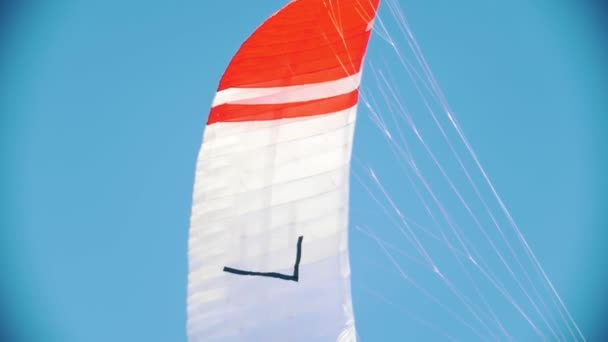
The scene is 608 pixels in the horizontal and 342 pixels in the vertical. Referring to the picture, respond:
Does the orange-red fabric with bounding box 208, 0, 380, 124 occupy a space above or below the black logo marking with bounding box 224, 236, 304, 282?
above

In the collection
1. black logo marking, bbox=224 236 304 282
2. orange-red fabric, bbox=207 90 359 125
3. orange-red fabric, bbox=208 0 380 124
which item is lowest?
black logo marking, bbox=224 236 304 282

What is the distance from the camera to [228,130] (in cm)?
518

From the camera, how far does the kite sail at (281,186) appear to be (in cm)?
512

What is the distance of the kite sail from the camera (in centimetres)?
512

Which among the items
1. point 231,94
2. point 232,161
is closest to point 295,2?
point 231,94

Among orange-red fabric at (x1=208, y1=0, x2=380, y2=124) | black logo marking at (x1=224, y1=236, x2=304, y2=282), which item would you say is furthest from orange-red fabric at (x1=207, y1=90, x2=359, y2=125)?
black logo marking at (x1=224, y1=236, x2=304, y2=282)

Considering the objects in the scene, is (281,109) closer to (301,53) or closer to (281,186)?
(301,53)

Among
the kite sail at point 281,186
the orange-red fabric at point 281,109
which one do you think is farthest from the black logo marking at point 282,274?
the orange-red fabric at point 281,109

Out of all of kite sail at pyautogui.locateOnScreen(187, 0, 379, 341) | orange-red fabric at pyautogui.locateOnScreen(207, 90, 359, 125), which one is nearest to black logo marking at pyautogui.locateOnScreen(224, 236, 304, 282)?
kite sail at pyautogui.locateOnScreen(187, 0, 379, 341)

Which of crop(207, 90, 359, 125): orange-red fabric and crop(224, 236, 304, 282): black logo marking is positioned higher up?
crop(207, 90, 359, 125): orange-red fabric

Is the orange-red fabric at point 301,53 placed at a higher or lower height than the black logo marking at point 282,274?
higher

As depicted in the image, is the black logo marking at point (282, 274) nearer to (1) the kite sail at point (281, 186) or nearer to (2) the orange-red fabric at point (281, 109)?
(1) the kite sail at point (281, 186)

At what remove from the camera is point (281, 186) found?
532 centimetres

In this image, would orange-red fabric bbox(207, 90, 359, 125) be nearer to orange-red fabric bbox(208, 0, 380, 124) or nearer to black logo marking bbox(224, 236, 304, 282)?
orange-red fabric bbox(208, 0, 380, 124)
